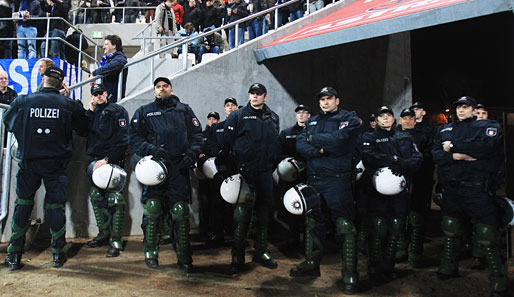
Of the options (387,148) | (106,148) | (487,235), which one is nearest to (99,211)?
(106,148)

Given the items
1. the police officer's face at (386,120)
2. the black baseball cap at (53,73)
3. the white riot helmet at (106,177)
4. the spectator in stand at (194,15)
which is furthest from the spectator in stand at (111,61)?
the spectator in stand at (194,15)

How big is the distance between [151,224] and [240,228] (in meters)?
1.01

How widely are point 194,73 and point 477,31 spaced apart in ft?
34.7

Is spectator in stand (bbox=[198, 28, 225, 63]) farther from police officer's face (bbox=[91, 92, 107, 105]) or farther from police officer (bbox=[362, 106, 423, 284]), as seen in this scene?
police officer (bbox=[362, 106, 423, 284])

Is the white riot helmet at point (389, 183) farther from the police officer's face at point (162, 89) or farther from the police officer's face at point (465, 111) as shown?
the police officer's face at point (162, 89)

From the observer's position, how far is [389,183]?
4.57 meters

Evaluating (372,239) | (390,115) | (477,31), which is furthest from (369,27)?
(477,31)

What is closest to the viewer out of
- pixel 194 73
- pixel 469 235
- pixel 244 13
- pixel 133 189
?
pixel 469 235

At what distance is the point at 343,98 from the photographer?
9.02 m

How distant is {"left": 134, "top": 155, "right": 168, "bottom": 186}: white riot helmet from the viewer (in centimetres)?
447

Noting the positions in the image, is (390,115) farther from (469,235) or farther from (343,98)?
(343,98)

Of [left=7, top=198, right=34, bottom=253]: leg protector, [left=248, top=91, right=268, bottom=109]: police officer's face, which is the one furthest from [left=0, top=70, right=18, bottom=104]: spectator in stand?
[left=248, top=91, right=268, bottom=109]: police officer's face

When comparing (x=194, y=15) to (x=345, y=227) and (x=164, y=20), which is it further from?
(x=345, y=227)

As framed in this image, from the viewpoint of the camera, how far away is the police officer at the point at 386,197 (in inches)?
185
